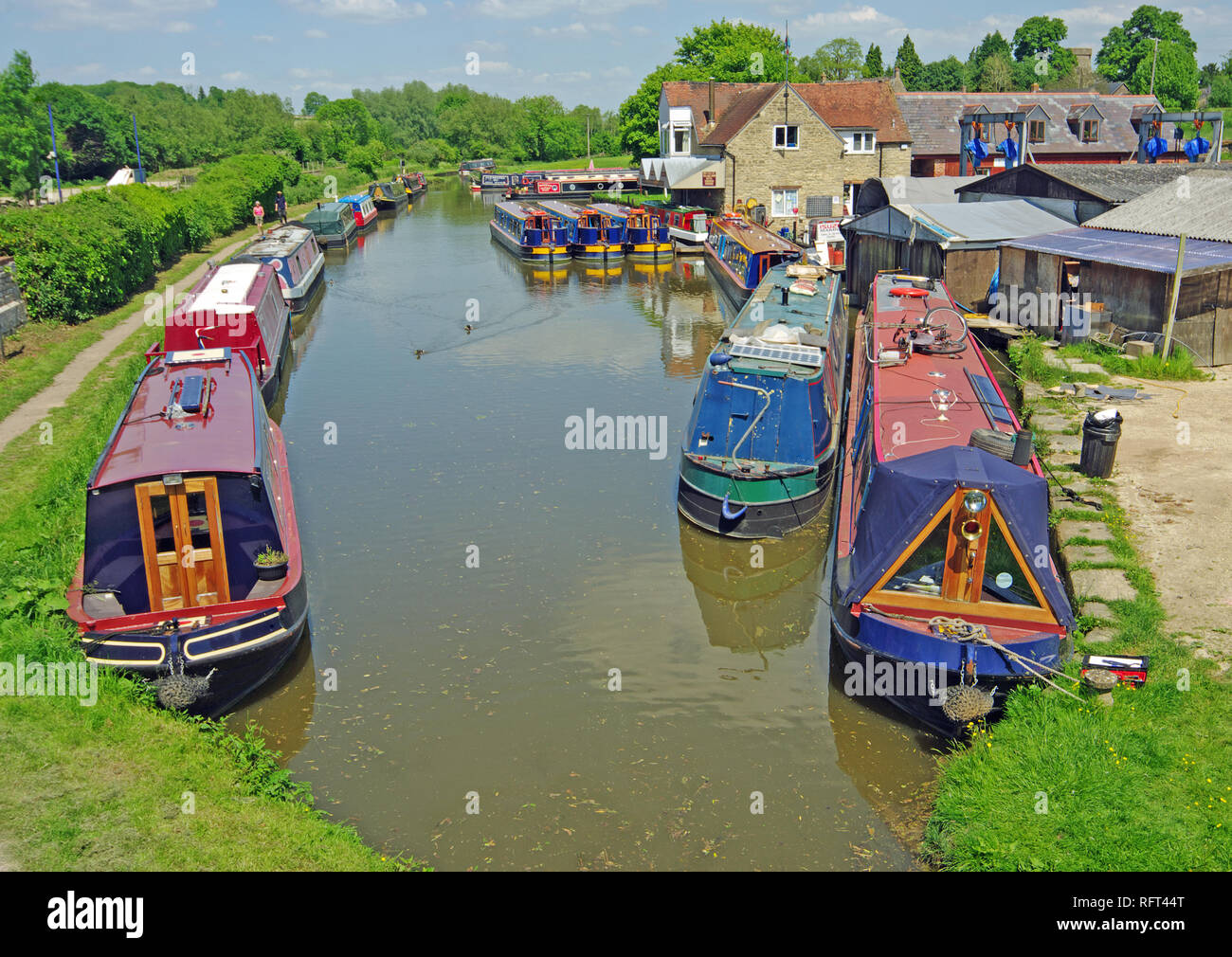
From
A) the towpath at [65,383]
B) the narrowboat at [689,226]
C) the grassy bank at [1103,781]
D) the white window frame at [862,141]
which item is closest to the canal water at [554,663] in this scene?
the grassy bank at [1103,781]

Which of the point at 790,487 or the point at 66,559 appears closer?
the point at 66,559

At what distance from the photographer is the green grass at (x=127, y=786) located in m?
7.94

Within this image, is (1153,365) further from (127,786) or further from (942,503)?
(127,786)

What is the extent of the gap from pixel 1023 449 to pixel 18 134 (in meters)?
50.9

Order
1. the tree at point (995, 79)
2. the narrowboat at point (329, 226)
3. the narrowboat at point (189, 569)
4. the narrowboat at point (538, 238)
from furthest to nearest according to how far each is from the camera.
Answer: the tree at point (995, 79)
the narrowboat at point (329, 226)
the narrowboat at point (538, 238)
the narrowboat at point (189, 569)

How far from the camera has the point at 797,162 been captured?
4741cm

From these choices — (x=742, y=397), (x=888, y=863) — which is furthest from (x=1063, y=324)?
(x=888, y=863)

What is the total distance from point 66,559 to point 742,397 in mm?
9962

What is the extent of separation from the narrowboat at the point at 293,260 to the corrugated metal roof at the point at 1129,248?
71.0 feet

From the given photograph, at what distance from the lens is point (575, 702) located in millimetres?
11352

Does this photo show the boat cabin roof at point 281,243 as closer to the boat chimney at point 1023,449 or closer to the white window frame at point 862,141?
the white window frame at point 862,141

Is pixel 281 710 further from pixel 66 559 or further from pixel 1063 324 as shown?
pixel 1063 324

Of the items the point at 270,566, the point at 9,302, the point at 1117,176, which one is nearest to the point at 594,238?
the point at 1117,176

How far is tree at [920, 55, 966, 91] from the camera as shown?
11350 cm
